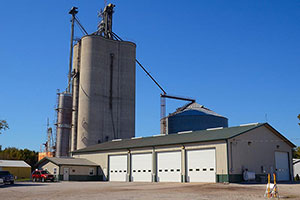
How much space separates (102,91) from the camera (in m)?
70.1

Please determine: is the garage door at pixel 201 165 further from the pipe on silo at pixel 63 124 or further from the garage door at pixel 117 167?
the pipe on silo at pixel 63 124

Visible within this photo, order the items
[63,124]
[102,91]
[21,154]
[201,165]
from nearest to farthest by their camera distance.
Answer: [201,165], [63,124], [102,91], [21,154]

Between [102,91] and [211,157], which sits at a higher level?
[102,91]

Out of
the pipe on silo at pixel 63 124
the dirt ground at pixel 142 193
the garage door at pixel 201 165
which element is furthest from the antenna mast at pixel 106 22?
the dirt ground at pixel 142 193

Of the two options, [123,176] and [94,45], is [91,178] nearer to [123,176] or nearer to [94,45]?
[123,176]

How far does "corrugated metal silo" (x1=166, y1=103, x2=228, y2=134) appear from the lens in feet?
216

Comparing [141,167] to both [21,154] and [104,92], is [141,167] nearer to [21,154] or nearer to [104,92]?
[104,92]

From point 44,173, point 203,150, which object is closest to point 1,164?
point 44,173

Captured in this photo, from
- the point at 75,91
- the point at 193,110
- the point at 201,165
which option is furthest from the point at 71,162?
the point at 193,110

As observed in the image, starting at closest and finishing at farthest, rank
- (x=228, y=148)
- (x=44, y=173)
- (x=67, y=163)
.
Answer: (x=228, y=148)
(x=44, y=173)
(x=67, y=163)

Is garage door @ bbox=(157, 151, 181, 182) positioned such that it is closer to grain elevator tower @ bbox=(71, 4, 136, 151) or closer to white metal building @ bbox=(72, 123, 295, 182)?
white metal building @ bbox=(72, 123, 295, 182)

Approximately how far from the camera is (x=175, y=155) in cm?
4378

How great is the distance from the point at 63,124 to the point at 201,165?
35.8 meters

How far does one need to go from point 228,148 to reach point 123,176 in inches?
702
